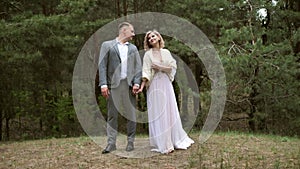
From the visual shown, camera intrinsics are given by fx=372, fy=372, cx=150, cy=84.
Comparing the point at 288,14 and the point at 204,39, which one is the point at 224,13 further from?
the point at 288,14

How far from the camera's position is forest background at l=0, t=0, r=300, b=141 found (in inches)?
306

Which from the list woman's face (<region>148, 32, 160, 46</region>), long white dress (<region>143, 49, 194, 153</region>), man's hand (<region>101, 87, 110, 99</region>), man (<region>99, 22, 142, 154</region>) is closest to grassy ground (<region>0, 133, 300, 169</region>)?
long white dress (<region>143, 49, 194, 153</region>)

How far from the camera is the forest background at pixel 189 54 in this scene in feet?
25.5

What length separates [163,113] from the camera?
5.25m

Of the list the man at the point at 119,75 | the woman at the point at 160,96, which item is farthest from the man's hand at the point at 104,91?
the woman at the point at 160,96

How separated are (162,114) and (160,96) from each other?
26 cm

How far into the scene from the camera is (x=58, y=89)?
35.3 ft

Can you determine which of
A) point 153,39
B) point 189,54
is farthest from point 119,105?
point 189,54

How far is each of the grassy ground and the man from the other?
20.4 inches

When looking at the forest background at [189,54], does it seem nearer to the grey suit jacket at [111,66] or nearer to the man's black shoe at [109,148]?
the grey suit jacket at [111,66]

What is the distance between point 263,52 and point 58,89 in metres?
5.98

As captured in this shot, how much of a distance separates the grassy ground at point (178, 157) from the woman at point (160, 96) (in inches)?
8.3

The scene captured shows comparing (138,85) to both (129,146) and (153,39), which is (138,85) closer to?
(153,39)

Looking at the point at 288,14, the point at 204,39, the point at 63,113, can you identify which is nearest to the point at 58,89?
the point at 63,113
